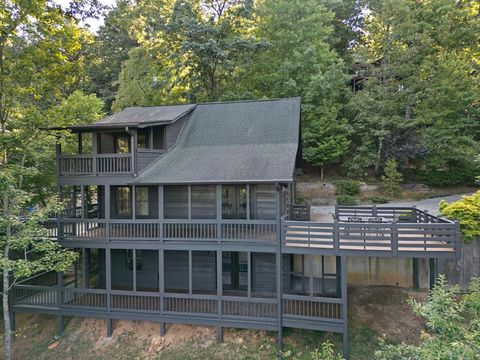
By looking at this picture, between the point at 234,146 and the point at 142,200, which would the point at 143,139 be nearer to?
the point at 142,200

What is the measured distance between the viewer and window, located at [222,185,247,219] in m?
12.5

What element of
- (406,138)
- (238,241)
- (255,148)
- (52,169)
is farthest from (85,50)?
(406,138)

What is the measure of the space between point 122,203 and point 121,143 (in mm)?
2874

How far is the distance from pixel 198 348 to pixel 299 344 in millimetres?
3571

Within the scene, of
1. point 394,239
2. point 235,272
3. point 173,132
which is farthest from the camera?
point 173,132

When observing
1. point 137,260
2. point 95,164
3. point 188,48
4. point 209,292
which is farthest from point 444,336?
point 188,48

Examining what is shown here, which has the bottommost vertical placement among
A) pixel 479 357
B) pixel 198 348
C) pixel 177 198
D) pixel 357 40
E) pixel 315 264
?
pixel 198 348

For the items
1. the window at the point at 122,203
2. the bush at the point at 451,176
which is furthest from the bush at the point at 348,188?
the window at the point at 122,203

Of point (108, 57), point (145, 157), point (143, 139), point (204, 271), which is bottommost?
point (204, 271)

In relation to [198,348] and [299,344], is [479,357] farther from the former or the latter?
[198,348]

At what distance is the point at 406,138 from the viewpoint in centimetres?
2391

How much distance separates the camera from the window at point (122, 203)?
1371 centimetres

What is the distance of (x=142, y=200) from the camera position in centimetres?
1338

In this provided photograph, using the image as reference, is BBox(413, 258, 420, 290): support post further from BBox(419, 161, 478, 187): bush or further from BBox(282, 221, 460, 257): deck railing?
BBox(419, 161, 478, 187): bush
